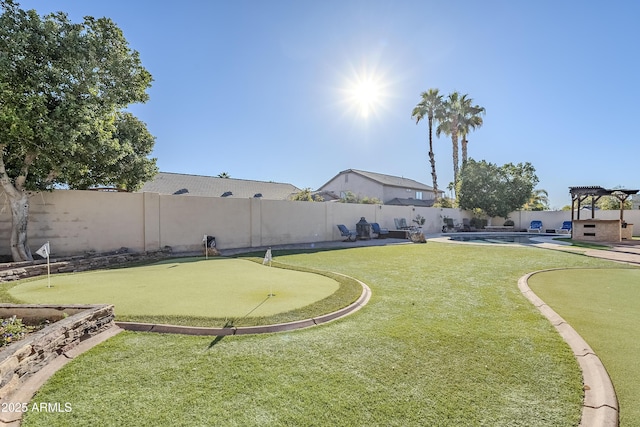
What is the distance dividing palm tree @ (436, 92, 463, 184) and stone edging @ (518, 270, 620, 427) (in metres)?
30.4

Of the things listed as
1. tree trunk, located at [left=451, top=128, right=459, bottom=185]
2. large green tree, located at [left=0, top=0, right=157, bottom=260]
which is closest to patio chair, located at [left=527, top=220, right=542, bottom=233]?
tree trunk, located at [left=451, top=128, right=459, bottom=185]

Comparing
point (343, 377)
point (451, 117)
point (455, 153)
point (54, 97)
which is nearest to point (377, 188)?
point (455, 153)

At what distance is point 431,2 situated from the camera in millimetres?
10391

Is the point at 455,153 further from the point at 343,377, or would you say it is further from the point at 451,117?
the point at 343,377

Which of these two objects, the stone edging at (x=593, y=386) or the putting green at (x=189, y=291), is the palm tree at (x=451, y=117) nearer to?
the putting green at (x=189, y=291)

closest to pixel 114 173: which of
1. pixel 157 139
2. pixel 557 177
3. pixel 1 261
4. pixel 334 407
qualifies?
pixel 157 139

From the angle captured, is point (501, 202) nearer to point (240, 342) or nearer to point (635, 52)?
point (635, 52)

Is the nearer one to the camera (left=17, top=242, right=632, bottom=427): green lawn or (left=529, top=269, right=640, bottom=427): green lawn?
(left=17, top=242, right=632, bottom=427): green lawn

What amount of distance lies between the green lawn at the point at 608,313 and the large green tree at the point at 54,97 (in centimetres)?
1074

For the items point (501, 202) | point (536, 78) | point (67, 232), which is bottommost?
point (67, 232)

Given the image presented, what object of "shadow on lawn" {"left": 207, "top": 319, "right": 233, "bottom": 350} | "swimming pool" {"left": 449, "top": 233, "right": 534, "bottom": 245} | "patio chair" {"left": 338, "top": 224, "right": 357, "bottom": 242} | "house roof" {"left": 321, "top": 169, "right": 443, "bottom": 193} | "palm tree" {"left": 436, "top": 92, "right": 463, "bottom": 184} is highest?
"palm tree" {"left": 436, "top": 92, "right": 463, "bottom": 184}

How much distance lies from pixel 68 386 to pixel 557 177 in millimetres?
42139

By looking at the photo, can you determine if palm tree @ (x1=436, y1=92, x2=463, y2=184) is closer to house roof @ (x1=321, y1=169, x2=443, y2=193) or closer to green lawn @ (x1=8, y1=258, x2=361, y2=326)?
house roof @ (x1=321, y1=169, x2=443, y2=193)

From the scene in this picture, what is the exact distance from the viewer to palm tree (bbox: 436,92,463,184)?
3025cm
